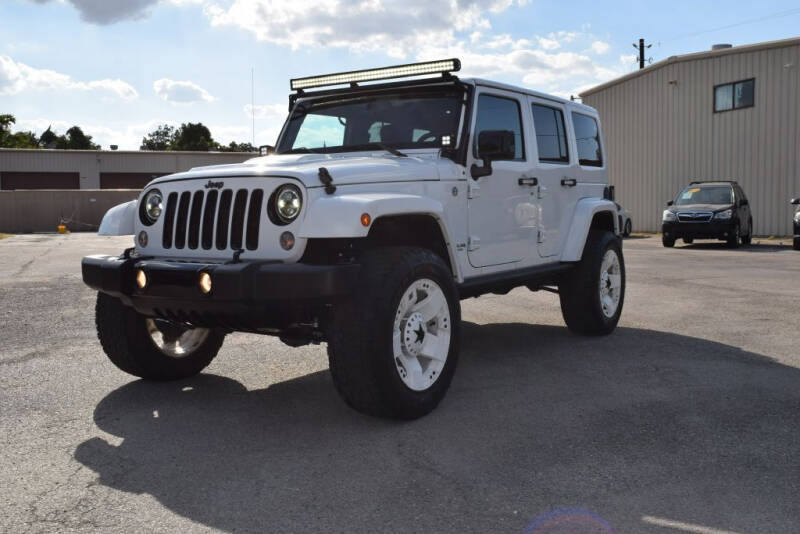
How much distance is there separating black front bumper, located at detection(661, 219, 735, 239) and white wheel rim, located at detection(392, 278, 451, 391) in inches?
664

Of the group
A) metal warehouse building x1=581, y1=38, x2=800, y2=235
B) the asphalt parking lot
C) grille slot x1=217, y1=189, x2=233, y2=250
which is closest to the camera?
the asphalt parking lot

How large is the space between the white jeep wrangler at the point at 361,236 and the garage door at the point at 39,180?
169 ft

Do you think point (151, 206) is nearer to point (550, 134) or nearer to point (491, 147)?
point (491, 147)

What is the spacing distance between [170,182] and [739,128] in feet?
81.6

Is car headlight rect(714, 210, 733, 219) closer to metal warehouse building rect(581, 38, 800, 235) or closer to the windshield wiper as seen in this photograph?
metal warehouse building rect(581, 38, 800, 235)

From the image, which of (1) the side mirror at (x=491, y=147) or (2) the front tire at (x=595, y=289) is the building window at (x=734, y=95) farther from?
(1) the side mirror at (x=491, y=147)

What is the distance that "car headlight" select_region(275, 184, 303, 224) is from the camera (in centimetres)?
429

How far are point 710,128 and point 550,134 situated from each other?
73.9 ft

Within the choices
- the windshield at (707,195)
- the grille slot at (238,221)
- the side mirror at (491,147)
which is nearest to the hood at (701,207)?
the windshield at (707,195)

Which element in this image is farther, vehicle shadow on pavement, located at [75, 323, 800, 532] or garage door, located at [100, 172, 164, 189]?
garage door, located at [100, 172, 164, 189]

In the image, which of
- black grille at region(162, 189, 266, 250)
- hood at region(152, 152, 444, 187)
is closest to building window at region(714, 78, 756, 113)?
hood at region(152, 152, 444, 187)

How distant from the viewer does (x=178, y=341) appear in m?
5.69

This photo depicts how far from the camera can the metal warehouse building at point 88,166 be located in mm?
52031

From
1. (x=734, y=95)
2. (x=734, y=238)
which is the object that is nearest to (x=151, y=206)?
(x=734, y=238)
